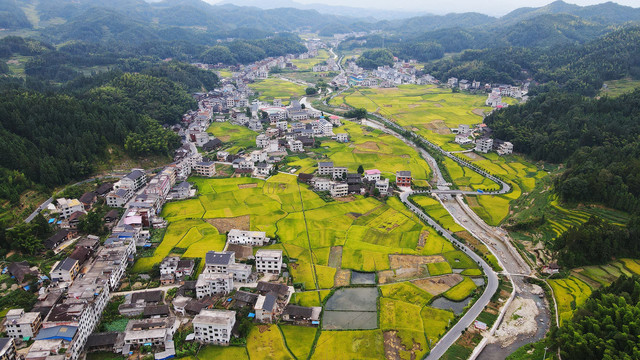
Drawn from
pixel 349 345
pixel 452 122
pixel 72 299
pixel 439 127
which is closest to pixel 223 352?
pixel 349 345

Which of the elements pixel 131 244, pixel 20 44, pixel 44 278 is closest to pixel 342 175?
pixel 131 244

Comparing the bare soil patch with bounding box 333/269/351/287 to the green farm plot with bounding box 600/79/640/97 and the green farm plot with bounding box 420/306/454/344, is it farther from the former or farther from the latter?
the green farm plot with bounding box 600/79/640/97

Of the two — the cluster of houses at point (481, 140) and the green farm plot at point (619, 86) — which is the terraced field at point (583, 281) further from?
the green farm plot at point (619, 86)

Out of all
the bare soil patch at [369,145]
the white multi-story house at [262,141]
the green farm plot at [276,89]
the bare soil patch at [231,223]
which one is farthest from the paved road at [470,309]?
the green farm plot at [276,89]

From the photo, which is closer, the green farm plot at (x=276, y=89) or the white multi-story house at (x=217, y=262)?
the white multi-story house at (x=217, y=262)

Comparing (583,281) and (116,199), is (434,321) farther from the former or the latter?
(116,199)

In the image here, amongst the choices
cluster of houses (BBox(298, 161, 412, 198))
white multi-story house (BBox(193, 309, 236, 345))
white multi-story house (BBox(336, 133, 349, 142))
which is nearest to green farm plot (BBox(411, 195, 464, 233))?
cluster of houses (BBox(298, 161, 412, 198))
